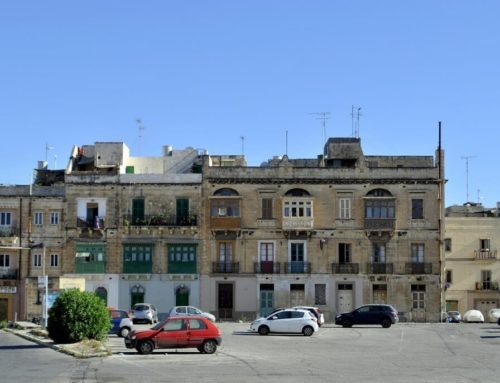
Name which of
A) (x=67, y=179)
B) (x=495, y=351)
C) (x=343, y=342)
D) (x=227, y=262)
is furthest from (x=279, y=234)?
(x=495, y=351)

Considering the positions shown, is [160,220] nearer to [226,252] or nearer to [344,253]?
[226,252]

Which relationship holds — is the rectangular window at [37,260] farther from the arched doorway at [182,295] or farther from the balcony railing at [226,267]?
the balcony railing at [226,267]

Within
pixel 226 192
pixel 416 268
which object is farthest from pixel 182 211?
pixel 416 268

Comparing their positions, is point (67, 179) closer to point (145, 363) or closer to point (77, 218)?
point (77, 218)

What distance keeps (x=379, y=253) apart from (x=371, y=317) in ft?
38.6

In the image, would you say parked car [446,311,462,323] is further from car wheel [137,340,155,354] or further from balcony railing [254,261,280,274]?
car wheel [137,340,155,354]

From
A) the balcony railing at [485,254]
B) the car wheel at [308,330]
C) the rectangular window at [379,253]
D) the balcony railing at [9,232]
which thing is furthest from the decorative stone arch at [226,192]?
the balcony railing at [485,254]

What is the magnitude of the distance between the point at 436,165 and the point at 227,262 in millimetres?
16583

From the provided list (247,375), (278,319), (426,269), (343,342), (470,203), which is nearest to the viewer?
(247,375)

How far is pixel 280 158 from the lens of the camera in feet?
232

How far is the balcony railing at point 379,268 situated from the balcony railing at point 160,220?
1275 cm

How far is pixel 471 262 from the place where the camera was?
7775 centimetres

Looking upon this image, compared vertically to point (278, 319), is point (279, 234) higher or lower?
higher

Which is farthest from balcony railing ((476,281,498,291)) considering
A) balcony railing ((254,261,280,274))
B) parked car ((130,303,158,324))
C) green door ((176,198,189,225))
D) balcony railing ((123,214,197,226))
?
parked car ((130,303,158,324))
